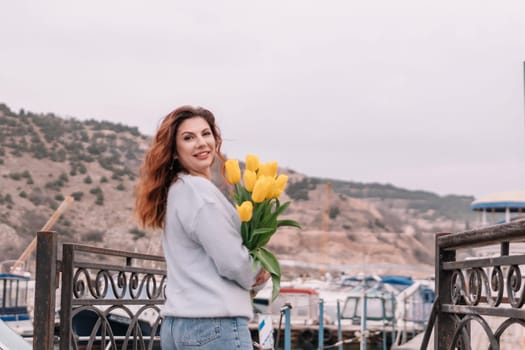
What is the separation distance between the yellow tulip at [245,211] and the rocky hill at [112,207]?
39.5 meters

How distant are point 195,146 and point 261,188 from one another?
37 cm

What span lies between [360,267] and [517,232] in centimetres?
7063

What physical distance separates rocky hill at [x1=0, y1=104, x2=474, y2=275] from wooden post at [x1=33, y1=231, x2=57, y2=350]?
38.2 metres

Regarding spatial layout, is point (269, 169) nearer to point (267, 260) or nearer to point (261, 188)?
point (261, 188)

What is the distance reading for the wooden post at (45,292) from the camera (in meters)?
4.30

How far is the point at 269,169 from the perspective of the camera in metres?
3.28

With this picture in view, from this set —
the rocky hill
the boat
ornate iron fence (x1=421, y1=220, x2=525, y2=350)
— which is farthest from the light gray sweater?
the rocky hill

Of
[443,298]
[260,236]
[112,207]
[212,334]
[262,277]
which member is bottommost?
[212,334]

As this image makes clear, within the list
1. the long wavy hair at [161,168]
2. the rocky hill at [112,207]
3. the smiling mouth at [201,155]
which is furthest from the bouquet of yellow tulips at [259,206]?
the rocky hill at [112,207]

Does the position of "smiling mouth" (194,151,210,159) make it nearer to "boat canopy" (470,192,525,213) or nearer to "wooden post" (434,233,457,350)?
"wooden post" (434,233,457,350)

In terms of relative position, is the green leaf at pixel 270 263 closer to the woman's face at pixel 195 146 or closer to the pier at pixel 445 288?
the woman's face at pixel 195 146

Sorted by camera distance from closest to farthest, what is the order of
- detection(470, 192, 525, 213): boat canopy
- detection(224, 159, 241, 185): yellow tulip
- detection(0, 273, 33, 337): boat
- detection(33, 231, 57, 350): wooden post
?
1. detection(224, 159, 241, 185): yellow tulip
2. detection(33, 231, 57, 350): wooden post
3. detection(0, 273, 33, 337): boat
4. detection(470, 192, 525, 213): boat canopy

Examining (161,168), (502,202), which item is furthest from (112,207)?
(161,168)

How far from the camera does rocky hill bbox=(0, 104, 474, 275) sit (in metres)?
54.1
